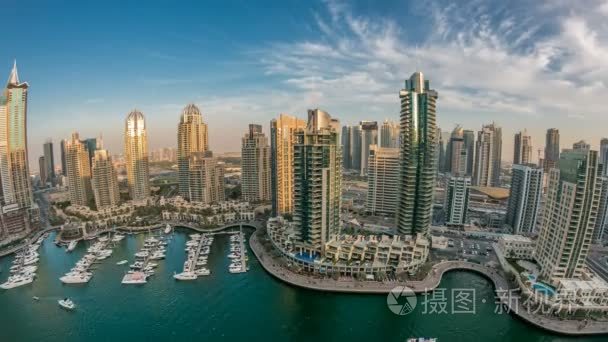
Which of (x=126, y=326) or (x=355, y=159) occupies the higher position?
(x=355, y=159)

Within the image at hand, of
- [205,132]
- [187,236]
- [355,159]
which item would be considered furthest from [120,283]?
[355,159]

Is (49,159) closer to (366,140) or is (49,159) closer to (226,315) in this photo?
(226,315)

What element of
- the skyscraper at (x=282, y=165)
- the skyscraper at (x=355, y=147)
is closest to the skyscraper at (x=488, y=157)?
the skyscraper at (x=355, y=147)

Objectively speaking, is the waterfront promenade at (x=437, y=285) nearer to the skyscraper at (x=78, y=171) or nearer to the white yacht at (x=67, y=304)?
the white yacht at (x=67, y=304)

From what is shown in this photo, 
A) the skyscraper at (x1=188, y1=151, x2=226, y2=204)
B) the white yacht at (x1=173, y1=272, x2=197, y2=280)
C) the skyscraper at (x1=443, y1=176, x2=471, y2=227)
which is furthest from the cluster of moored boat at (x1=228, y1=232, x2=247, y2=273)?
the skyscraper at (x1=443, y1=176, x2=471, y2=227)

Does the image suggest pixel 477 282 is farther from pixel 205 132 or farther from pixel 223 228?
pixel 205 132

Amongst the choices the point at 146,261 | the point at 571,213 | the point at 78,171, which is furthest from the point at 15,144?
the point at 571,213
